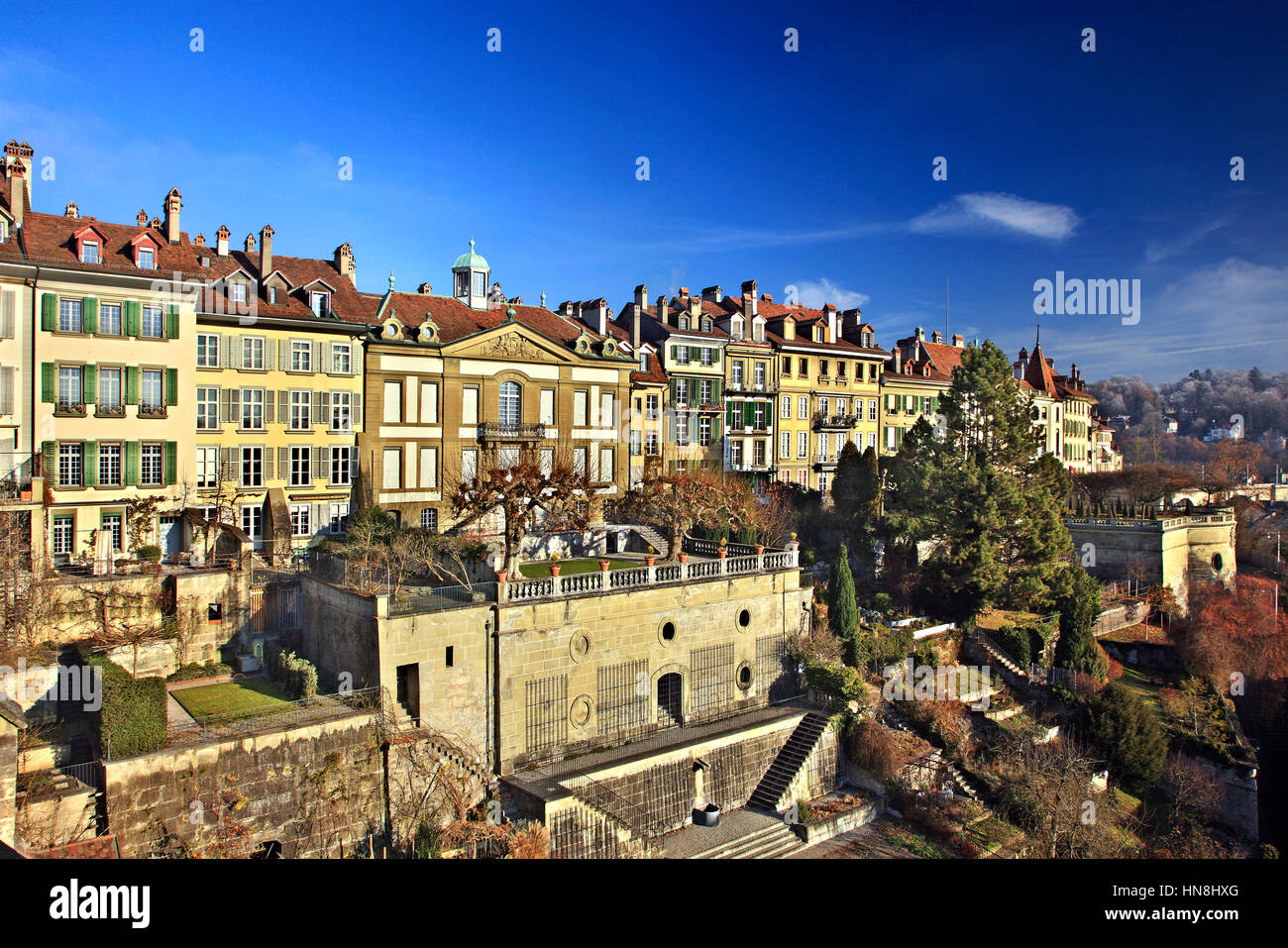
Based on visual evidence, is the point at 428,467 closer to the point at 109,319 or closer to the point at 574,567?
the point at 574,567

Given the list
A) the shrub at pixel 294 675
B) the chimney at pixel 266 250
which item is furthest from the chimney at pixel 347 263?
the shrub at pixel 294 675

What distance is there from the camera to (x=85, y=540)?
2731 centimetres

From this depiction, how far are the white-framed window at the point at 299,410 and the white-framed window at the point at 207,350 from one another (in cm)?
292

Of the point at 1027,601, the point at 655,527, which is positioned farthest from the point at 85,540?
the point at 1027,601

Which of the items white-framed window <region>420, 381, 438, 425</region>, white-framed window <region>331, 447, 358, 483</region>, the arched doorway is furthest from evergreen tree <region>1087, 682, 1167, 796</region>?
white-framed window <region>331, 447, 358, 483</region>

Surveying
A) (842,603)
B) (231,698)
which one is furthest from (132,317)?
(842,603)

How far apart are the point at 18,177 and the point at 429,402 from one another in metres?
15.6

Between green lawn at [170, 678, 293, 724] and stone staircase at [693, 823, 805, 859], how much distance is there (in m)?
11.6

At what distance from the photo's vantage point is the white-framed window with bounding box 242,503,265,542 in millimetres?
31172

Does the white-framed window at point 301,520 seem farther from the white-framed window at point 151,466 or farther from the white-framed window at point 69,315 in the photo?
the white-framed window at point 69,315

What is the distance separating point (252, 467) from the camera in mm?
31391

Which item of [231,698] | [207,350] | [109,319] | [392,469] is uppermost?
[109,319]

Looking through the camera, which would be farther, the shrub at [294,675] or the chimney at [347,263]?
the chimney at [347,263]

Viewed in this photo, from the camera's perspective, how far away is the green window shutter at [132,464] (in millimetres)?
28203
